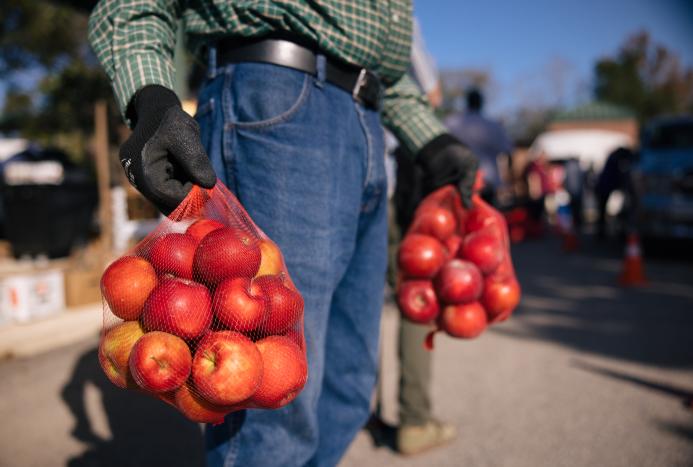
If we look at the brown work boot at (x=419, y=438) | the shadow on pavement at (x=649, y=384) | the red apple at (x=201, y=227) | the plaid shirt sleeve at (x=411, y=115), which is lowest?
the shadow on pavement at (x=649, y=384)

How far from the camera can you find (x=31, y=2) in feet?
36.4

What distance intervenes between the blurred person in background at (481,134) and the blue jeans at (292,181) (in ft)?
13.6

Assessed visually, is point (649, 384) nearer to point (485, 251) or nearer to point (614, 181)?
point (485, 251)

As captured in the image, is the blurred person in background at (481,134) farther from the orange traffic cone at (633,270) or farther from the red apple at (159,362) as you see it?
the red apple at (159,362)

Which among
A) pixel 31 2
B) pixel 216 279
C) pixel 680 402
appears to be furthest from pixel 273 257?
A: pixel 31 2

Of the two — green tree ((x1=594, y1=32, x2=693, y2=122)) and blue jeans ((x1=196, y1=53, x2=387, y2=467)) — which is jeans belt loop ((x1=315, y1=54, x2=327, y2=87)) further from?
green tree ((x1=594, y1=32, x2=693, y2=122))

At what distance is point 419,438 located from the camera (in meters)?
2.78

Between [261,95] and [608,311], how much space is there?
520 centimetres

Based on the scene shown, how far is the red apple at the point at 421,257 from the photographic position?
2.08m

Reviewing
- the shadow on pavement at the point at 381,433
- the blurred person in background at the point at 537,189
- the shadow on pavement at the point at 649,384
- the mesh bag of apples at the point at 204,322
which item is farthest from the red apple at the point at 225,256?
the blurred person in background at the point at 537,189

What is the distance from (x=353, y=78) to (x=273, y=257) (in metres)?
→ 0.61

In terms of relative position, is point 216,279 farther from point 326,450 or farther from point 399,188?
point 399,188

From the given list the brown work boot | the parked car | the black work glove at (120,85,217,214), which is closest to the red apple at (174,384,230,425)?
the black work glove at (120,85,217,214)

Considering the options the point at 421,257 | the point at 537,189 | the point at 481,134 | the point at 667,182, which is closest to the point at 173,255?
the point at 421,257
